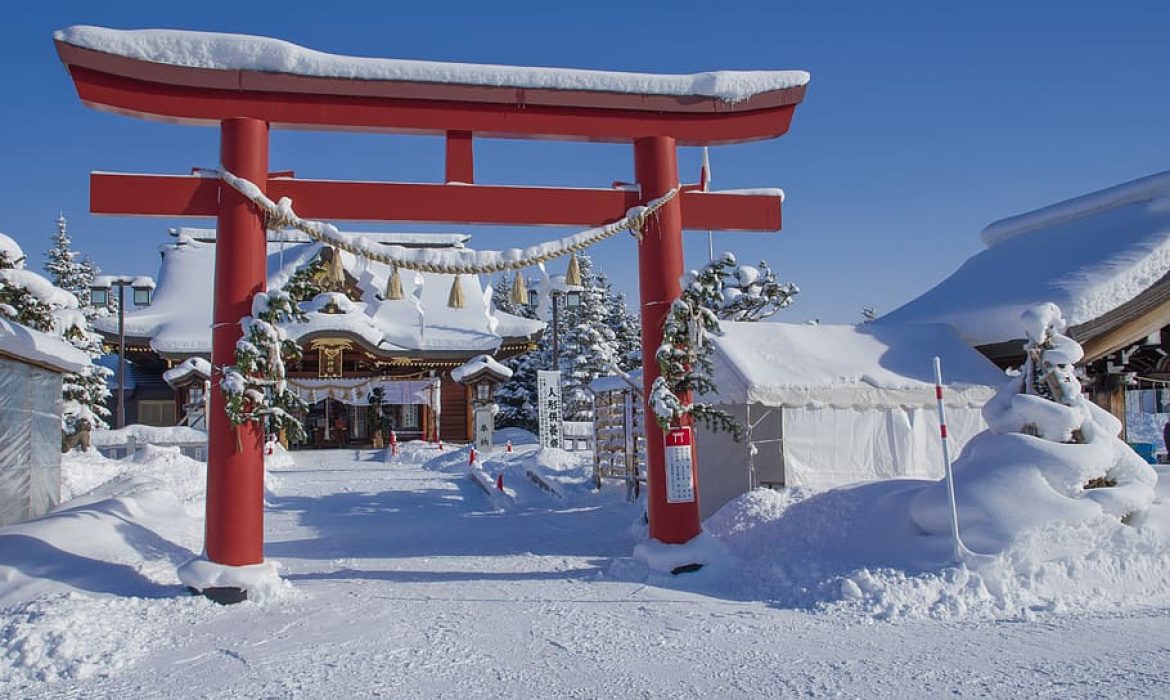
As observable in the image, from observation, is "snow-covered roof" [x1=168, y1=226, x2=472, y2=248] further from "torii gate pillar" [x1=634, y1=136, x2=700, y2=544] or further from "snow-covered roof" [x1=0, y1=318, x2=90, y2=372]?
"torii gate pillar" [x1=634, y1=136, x2=700, y2=544]

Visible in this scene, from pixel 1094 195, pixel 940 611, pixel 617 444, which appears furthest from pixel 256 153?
pixel 1094 195

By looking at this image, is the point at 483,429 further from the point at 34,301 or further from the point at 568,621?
the point at 568,621

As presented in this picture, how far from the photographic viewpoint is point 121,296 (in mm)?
29844

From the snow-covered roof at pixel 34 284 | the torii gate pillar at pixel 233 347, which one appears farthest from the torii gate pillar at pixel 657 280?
the snow-covered roof at pixel 34 284

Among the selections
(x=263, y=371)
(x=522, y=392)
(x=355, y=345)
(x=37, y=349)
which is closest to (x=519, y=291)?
(x=263, y=371)

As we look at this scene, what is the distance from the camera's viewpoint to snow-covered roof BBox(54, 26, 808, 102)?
7969mm

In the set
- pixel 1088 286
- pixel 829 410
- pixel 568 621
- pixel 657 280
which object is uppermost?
pixel 1088 286

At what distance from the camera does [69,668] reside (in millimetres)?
5527

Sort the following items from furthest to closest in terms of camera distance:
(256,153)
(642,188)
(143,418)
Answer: (143,418)
(642,188)
(256,153)

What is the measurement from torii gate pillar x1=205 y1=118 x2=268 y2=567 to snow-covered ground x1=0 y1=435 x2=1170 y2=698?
67 cm

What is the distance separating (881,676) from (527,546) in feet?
21.9

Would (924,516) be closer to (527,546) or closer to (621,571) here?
(621,571)

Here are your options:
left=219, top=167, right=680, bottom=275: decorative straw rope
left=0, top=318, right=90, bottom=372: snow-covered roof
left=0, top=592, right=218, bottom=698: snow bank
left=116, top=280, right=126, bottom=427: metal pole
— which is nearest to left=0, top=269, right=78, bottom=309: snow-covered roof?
left=0, top=318, right=90, bottom=372: snow-covered roof

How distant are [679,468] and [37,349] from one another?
8.09m
